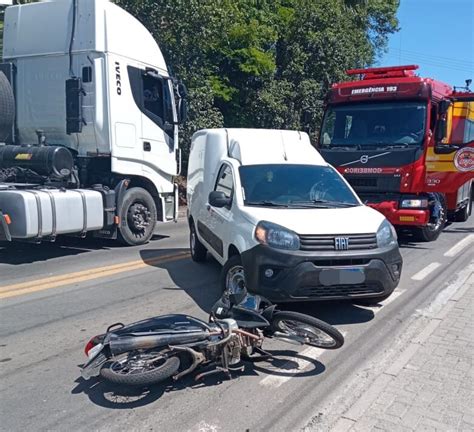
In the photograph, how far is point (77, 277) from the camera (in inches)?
300

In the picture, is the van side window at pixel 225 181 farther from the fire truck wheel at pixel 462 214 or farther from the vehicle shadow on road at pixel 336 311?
the fire truck wheel at pixel 462 214

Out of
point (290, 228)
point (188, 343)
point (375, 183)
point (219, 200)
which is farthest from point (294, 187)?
point (375, 183)

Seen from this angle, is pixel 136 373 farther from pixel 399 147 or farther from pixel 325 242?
pixel 399 147

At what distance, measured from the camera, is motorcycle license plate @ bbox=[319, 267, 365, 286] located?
5.34 meters

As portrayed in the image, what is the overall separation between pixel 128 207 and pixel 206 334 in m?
6.25

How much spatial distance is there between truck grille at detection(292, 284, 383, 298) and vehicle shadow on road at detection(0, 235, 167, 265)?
17.0 feet

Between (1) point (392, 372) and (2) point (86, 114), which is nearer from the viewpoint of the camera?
(1) point (392, 372)

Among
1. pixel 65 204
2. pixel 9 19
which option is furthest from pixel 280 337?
pixel 9 19

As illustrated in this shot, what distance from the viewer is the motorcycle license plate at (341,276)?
210 inches

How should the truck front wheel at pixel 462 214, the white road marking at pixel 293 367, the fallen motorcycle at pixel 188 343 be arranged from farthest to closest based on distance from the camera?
the truck front wheel at pixel 462 214
the white road marking at pixel 293 367
the fallen motorcycle at pixel 188 343

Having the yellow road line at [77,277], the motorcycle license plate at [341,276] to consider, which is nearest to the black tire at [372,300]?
the motorcycle license plate at [341,276]

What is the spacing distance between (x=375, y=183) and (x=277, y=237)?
553 centimetres

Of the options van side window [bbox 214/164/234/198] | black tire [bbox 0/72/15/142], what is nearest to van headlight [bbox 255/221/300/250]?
van side window [bbox 214/164/234/198]

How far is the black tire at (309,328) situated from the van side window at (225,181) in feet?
8.03
